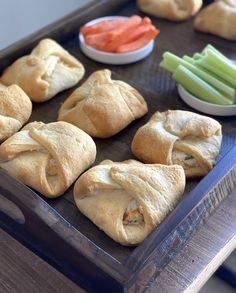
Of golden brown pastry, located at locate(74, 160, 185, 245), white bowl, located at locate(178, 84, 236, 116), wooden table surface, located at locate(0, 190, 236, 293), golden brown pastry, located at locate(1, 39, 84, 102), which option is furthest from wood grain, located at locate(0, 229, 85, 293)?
white bowl, located at locate(178, 84, 236, 116)

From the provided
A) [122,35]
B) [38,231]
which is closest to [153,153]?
[38,231]

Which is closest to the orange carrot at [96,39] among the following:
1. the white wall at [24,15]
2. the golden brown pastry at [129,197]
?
the white wall at [24,15]

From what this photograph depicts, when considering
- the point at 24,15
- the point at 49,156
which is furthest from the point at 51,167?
the point at 24,15

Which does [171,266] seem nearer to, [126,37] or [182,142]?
[182,142]

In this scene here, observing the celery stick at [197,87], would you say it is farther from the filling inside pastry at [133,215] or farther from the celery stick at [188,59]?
the filling inside pastry at [133,215]

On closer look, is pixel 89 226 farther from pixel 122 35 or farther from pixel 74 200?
pixel 122 35

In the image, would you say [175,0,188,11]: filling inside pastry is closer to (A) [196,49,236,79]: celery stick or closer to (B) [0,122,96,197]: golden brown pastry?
(A) [196,49,236,79]: celery stick

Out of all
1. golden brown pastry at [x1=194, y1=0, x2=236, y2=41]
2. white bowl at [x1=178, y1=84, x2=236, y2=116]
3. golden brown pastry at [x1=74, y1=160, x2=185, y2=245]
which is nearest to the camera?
golden brown pastry at [x1=74, y1=160, x2=185, y2=245]
